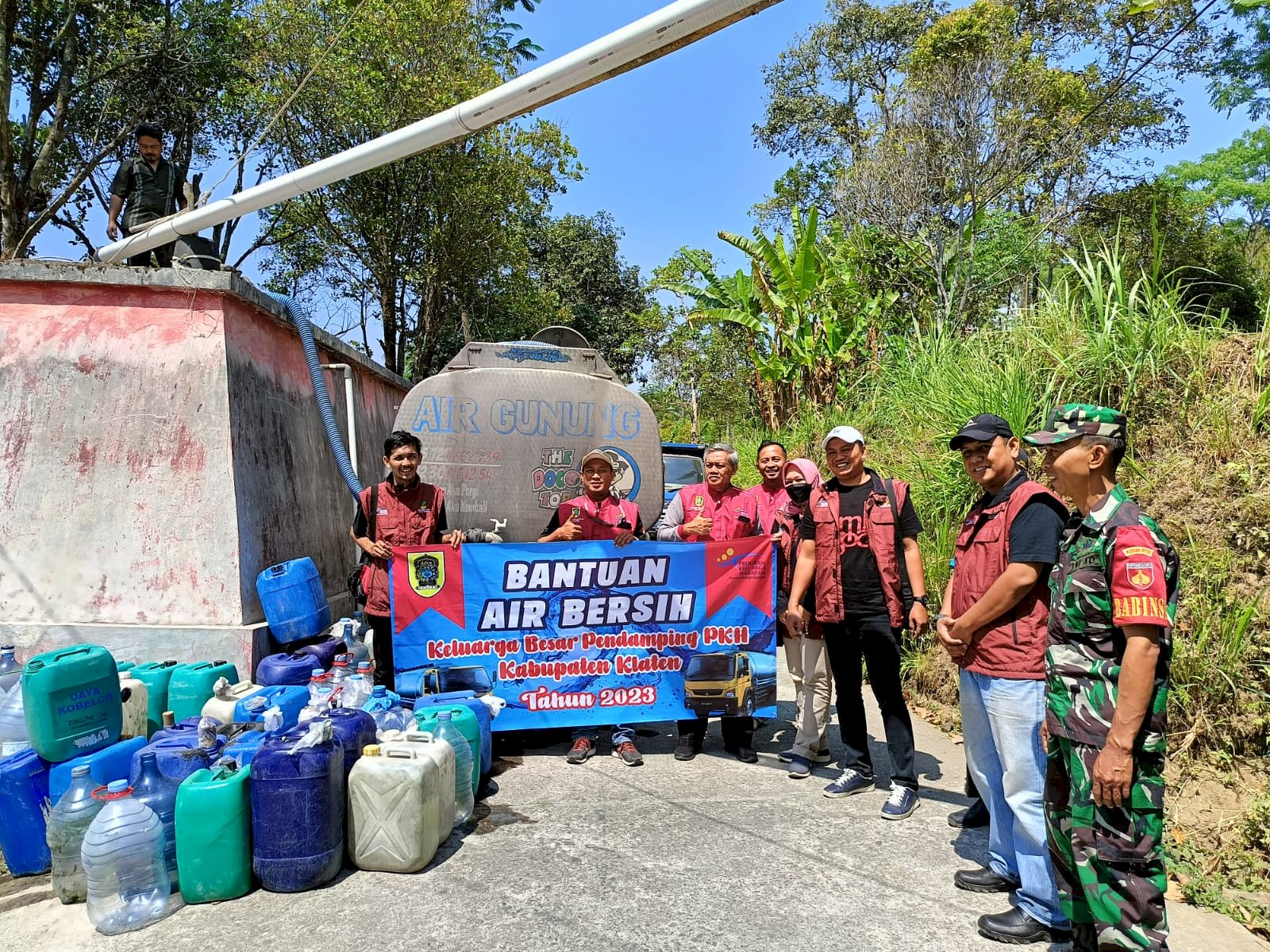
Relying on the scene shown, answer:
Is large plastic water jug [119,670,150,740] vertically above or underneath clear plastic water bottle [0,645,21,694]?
underneath

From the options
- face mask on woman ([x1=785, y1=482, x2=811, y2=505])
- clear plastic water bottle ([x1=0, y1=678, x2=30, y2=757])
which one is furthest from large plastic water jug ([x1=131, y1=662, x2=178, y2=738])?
face mask on woman ([x1=785, y1=482, x2=811, y2=505])

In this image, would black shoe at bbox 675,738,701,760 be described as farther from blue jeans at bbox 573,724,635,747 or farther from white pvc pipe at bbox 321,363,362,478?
white pvc pipe at bbox 321,363,362,478

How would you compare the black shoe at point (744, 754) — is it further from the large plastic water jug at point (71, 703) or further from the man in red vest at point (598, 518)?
the large plastic water jug at point (71, 703)

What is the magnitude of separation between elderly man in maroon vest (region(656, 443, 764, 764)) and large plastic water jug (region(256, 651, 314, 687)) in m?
2.37

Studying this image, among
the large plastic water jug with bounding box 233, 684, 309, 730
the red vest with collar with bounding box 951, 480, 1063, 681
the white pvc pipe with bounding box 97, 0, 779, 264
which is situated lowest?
the large plastic water jug with bounding box 233, 684, 309, 730

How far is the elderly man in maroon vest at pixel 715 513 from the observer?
196 inches

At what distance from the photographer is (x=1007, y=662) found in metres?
2.92

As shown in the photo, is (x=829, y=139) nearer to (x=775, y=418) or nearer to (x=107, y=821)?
(x=775, y=418)

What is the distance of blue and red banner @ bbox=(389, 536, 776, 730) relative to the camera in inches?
180

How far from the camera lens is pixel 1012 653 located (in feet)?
9.54

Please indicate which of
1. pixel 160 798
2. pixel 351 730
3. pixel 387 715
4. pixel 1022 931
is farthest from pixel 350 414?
pixel 1022 931

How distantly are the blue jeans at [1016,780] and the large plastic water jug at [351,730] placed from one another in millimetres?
2580

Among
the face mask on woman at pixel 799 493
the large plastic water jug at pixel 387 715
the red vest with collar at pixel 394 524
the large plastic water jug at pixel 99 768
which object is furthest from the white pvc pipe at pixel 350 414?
the face mask on woman at pixel 799 493

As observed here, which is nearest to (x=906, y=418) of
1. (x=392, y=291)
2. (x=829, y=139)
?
(x=392, y=291)
